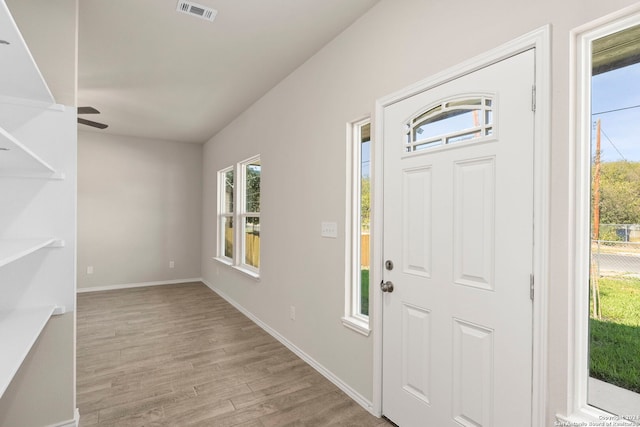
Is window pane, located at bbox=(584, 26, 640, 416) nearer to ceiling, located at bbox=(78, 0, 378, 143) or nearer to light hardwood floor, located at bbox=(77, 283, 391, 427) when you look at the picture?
light hardwood floor, located at bbox=(77, 283, 391, 427)

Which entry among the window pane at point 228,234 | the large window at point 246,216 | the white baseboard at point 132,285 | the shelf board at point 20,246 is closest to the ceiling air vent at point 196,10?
the shelf board at point 20,246

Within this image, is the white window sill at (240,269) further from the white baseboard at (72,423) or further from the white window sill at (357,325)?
the white baseboard at (72,423)

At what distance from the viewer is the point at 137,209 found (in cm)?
596

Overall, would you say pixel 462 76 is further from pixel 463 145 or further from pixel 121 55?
pixel 121 55

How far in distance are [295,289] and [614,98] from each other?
2592 mm

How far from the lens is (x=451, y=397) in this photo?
5.56 ft

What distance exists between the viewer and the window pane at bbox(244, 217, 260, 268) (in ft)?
14.6

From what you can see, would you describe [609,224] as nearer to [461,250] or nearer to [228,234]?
[461,250]

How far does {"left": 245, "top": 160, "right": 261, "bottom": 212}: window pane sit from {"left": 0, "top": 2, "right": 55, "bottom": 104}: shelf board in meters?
2.67

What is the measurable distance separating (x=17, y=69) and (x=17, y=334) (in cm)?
114

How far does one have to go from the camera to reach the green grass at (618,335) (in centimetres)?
118

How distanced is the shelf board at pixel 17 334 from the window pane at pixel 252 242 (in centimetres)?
264

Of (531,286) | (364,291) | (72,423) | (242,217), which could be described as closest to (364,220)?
(364,291)

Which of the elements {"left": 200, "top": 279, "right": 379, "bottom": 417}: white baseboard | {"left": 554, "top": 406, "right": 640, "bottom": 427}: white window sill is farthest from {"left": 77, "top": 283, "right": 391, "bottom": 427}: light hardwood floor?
{"left": 554, "top": 406, "right": 640, "bottom": 427}: white window sill
